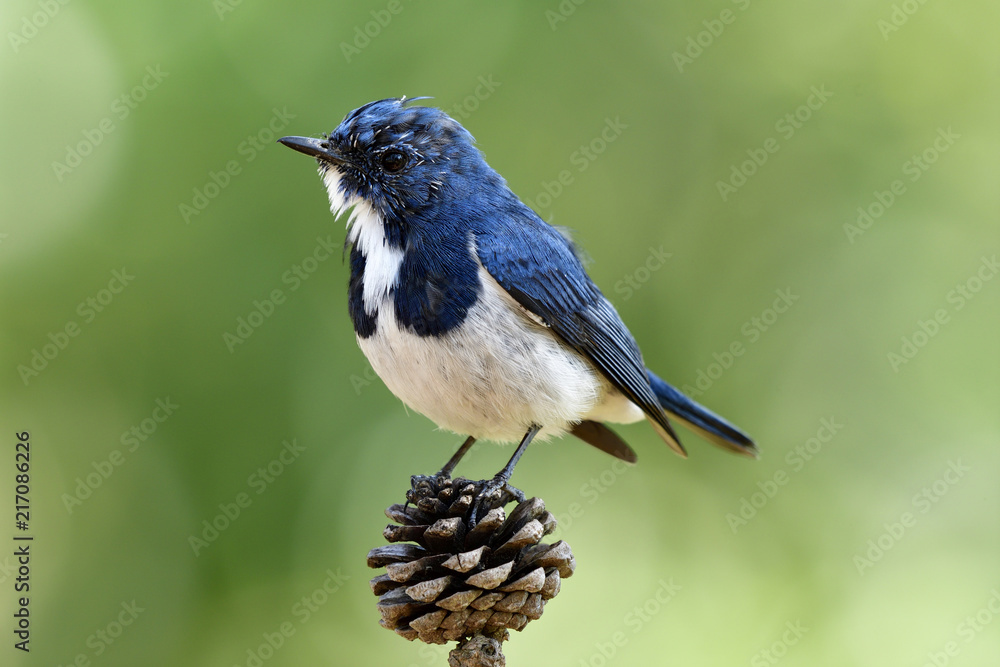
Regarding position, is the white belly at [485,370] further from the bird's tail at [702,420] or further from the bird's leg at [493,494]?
the bird's tail at [702,420]

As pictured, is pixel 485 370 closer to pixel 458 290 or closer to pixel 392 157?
pixel 458 290

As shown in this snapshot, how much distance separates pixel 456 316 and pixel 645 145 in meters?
2.98

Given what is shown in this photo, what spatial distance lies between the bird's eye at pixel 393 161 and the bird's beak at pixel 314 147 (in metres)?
0.19

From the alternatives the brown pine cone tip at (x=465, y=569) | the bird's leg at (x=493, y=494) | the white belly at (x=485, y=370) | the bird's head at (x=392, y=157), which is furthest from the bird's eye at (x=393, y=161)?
the brown pine cone tip at (x=465, y=569)

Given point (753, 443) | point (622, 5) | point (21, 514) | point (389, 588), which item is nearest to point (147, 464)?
point (21, 514)

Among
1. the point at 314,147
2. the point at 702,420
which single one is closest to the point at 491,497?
the point at 314,147

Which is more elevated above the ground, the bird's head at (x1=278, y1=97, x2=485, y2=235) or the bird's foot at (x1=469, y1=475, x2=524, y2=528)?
the bird's head at (x1=278, y1=97, x2=485, y2=235)

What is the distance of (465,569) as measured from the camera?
2.36m

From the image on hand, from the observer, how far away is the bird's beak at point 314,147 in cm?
348

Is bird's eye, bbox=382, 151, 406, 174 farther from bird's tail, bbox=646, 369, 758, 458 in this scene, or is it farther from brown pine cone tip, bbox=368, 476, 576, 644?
bird's tail, bbox=646, 369, 758, 458

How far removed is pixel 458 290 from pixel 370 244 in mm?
512

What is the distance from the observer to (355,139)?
3477 mm

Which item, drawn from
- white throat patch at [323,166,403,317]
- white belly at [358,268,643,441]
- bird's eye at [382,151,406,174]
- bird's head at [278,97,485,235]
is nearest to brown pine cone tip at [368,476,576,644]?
white belly at [358,268,643,441]

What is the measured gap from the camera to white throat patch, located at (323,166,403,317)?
3299mm
